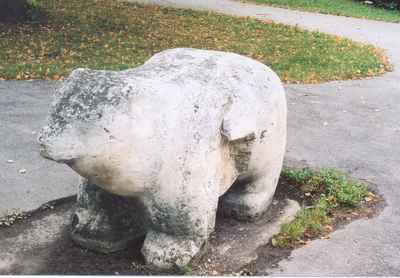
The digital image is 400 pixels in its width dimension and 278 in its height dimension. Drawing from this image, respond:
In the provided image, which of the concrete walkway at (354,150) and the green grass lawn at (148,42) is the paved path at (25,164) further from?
the concrete walkway at (354,150)

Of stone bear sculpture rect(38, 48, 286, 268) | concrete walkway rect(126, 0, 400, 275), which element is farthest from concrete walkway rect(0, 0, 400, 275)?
stone bear sculpture rect(38, 48, 286, 268)

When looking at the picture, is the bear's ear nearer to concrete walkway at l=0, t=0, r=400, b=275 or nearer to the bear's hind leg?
the bear's hind leg

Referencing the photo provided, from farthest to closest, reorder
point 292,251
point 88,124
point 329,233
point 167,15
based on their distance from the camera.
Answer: point 167,15 → point 329,233 → point 292,251 → point 88,124

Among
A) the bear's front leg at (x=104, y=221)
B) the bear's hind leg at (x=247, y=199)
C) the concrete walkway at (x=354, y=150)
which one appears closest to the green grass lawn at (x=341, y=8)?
the concrete walkway at (x=354, y=150)

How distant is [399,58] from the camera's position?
12.8 metres

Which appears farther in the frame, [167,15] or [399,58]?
[167,15]

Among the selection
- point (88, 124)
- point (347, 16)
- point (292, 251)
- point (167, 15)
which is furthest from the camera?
point (347, 16)

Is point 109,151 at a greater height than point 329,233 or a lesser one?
greater

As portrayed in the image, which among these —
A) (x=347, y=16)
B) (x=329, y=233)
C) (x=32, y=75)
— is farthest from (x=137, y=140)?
(x=347, y=16)

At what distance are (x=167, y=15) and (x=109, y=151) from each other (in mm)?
13033

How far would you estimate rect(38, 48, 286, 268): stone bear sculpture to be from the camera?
11.4ft

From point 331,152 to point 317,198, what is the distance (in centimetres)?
147

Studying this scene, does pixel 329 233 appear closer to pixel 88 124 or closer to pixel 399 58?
pixel 88 124

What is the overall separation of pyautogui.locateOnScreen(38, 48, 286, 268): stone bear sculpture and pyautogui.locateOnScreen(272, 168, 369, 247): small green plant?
1.21ft
